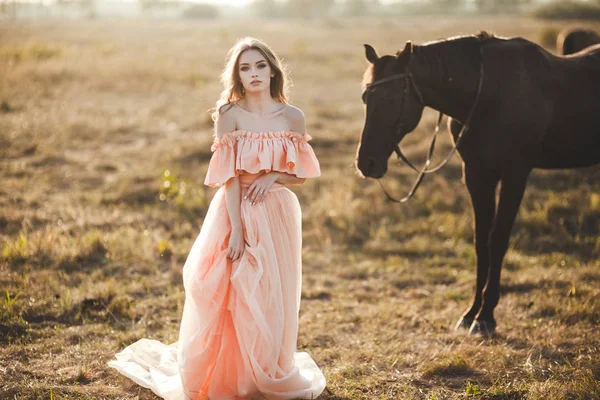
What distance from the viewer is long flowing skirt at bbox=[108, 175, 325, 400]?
121 inches

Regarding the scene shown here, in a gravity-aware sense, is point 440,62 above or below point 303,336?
above

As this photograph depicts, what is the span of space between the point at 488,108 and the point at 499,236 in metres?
1.01

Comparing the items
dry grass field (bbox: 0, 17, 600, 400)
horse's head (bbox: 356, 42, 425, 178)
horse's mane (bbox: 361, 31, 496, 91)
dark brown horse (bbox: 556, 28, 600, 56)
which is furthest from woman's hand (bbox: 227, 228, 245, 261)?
dark brown horse (bbox: 556, 28, 600, 56)

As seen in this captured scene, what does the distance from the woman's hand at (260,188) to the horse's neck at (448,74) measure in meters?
1.68

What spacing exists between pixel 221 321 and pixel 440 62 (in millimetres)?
2590

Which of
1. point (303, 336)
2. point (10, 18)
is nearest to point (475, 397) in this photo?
point (303, 336)

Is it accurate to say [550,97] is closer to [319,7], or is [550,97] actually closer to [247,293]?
[247,293]

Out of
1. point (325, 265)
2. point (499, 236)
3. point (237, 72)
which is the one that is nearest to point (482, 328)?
point (499, 236)

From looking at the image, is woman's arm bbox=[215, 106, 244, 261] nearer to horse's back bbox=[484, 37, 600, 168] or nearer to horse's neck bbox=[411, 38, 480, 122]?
horse's neck bbox=[411, 38, 480, 122]

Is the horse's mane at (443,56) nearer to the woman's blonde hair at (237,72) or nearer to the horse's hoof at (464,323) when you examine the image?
the woman's blonde hair at (237,72)

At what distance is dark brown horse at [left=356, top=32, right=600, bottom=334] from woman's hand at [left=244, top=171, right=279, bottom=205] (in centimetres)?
123

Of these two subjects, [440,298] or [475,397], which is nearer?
[475,397]

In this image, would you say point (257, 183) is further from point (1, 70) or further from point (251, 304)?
point (1, 70)

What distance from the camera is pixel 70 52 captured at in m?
19.8
